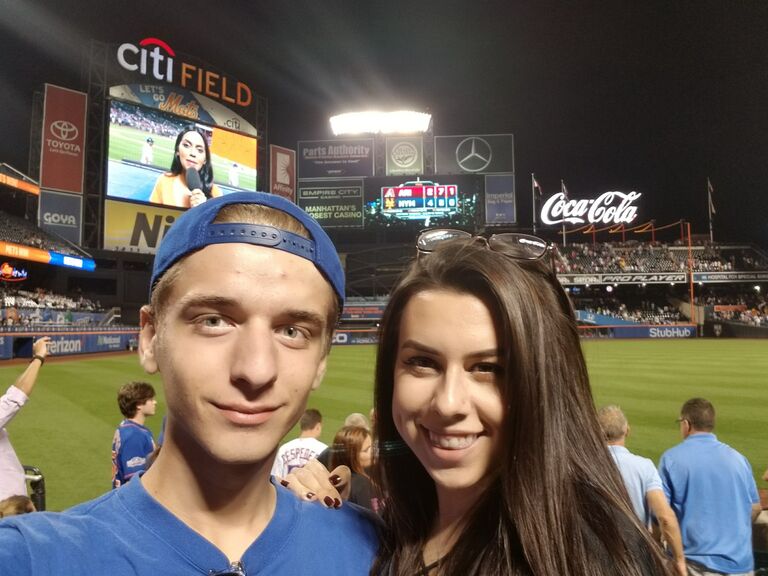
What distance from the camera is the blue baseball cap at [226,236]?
4.60ft

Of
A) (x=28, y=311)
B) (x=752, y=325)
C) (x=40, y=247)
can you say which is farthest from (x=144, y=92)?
(x=752, y=325)

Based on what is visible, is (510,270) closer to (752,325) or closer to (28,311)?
(28,311)

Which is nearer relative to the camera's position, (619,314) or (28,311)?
(28,311)

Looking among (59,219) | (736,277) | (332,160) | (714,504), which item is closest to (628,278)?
(736,277)

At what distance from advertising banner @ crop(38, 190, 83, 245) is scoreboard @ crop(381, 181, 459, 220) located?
24590 millimetres

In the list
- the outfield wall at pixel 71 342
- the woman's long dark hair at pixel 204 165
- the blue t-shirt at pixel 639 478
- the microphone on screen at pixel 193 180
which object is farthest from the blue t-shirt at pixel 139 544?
the microphone on screen at pixel 193 180

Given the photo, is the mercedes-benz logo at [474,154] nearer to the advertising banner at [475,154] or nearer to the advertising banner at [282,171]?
the advertising banner at [475,154]

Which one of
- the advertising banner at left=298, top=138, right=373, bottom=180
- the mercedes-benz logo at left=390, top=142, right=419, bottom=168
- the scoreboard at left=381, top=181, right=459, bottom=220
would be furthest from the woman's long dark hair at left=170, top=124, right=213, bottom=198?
the mercedes-benz logo at left=390, top=142, right=419, bottom=168

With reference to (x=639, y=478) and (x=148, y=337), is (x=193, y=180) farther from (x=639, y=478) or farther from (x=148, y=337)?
(x=148, y=337)

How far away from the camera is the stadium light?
5319cm

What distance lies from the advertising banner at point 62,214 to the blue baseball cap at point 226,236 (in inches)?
1644

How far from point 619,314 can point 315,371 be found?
52344 mm

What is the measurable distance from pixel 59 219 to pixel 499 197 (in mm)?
35393

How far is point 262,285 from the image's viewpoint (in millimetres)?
1354
